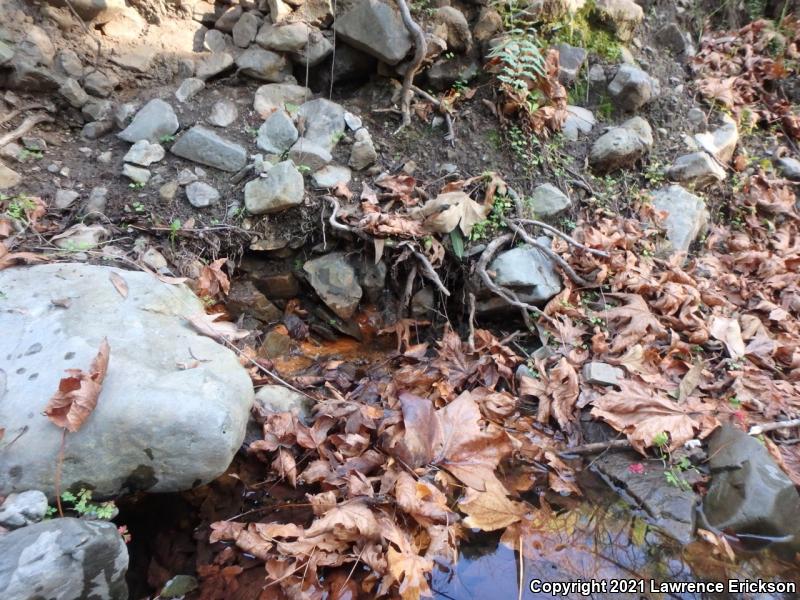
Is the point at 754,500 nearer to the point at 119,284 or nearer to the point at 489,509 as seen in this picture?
the point at 489,509

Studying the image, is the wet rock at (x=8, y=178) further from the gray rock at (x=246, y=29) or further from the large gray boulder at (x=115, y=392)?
the gray rock at (x=246, y=29)

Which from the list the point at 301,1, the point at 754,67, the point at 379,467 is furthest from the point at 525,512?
the point at 754,67

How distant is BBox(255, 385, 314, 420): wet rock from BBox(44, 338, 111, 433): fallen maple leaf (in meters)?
0.92

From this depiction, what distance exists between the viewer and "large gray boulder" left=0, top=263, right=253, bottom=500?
2252 millimetres

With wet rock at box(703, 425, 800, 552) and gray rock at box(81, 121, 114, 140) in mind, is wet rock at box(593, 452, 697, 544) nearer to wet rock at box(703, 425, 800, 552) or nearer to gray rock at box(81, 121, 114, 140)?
wet rock at box(703, 425, 800, 552)

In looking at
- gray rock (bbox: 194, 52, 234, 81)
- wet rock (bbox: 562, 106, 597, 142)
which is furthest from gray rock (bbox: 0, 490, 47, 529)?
wet rock (bbox: 562, 106, 597, 142)

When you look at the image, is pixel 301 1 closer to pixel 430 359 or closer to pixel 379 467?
pixel 430 359

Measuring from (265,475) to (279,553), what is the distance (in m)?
0.56

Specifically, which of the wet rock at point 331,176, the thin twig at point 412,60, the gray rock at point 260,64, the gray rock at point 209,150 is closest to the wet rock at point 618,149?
the thin twig at point 412,60

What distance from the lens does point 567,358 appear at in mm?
3381

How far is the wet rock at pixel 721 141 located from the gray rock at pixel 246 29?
4271 millimetres

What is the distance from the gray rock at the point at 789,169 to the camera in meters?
5.21

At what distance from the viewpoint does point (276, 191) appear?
3709 millimetres

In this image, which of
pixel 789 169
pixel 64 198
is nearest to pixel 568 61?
pixel 789 169
